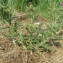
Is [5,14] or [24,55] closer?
[24,55]

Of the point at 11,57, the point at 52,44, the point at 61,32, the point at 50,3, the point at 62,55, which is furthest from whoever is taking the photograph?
the point at 50,3

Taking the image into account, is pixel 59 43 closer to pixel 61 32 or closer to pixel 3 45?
pixel 61 32

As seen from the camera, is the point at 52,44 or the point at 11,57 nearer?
the point at 11,57

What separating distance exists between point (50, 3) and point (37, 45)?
8.14 feet

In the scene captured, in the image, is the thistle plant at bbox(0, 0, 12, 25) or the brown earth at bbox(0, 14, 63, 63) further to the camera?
the thistle plant at bbox(0, 0, 12, 25)

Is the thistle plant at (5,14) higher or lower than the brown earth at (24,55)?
higher

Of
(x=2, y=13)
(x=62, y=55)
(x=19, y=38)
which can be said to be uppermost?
(x=2, y=13)

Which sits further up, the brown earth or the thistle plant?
the thistle plant

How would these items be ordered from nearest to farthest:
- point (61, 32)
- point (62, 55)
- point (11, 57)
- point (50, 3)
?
1. point (11, 57)
2. point (62, 55)
3. point (61, 32)
4. point (50, 3)

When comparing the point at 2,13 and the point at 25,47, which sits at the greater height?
the point at 2,13

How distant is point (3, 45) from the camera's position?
3.49 m

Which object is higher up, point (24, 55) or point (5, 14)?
point (5, 14)

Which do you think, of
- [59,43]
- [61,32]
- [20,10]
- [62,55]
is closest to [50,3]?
[20,10]

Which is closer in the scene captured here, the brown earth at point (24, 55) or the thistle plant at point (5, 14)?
the brown earth at point (24, 55)
